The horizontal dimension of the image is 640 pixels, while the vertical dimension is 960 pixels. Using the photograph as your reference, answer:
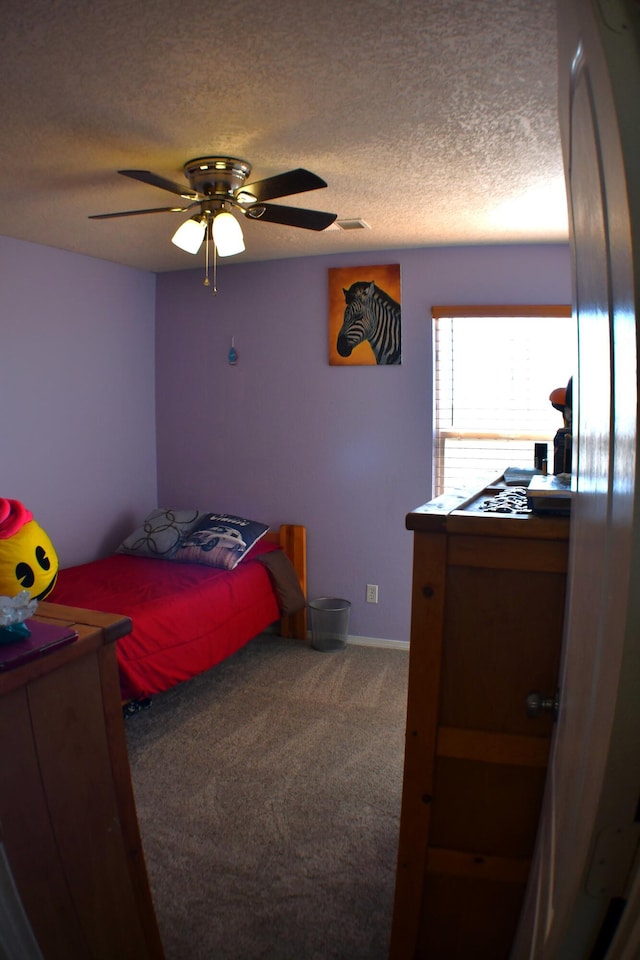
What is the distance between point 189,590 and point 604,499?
3062mm

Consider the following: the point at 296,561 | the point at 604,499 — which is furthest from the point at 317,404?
the point at 604,499

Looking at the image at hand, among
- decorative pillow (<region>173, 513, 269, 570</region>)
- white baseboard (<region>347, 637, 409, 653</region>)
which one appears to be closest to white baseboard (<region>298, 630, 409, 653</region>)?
white baseboard (<region>347, 637, 409, 653</region>)

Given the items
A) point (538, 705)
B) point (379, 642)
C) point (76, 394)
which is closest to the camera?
point (538, 705)

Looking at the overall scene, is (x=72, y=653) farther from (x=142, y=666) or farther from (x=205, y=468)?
(x=205, y=468)

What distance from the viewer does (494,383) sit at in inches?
163

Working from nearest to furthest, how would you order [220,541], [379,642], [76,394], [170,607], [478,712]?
[478,712] < [170,607] < [220,541] < [76,394] < [379,642]

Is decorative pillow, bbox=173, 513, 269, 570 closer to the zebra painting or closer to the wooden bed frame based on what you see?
the wooden bed frame

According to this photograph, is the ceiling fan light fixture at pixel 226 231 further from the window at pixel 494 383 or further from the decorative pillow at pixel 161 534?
the decorative pillow at pixel 161 534

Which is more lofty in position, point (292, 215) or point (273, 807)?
point (292, 215)

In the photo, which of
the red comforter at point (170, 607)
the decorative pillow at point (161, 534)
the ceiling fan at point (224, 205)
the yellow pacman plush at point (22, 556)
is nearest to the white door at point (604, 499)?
the yellow pacman plush at point (22, 556)

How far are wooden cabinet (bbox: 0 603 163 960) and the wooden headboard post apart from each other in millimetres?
2875

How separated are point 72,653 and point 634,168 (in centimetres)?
125

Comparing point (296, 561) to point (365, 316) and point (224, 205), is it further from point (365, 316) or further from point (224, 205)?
point (224, 205)

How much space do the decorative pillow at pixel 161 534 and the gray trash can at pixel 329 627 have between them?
37.4 inches
